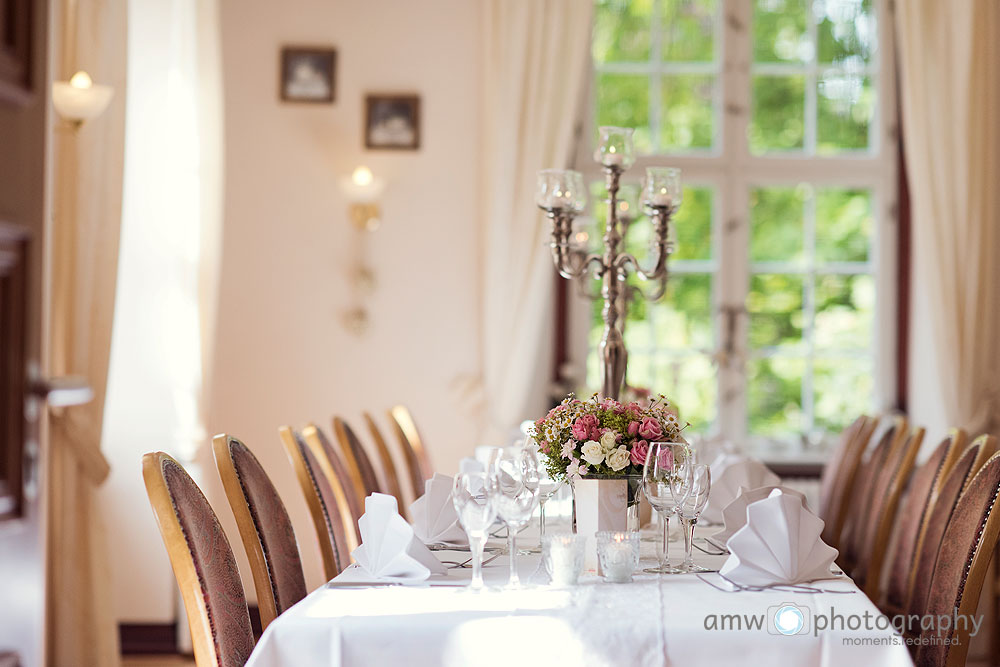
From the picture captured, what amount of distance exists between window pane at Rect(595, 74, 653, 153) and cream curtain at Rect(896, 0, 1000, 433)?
3.94 feet

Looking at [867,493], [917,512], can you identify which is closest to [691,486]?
[917,512]

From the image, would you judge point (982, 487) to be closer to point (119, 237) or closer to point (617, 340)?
point (617, 340)

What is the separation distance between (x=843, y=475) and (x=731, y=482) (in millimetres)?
1047

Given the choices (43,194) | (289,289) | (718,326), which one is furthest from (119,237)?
(718,326)

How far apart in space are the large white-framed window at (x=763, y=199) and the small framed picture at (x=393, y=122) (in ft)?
2.65

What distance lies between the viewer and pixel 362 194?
4762 mm

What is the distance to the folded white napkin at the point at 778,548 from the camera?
1.88m

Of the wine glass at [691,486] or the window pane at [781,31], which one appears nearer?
the wine glass at [691,486]

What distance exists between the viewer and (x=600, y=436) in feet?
6.77

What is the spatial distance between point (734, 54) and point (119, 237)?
117 inches

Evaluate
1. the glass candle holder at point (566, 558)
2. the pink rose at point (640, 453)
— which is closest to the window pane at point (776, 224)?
the pink rose at point (640, 453)

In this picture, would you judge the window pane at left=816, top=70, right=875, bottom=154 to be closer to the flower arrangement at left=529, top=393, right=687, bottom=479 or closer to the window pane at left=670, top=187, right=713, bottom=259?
the window pane at left=670, top=187, right=713, bottom=259

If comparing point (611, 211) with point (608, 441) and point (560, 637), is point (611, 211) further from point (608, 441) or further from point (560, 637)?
point (560, 637)

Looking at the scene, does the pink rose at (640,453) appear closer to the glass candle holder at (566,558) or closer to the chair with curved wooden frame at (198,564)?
the glass candle holder at (566,558)
